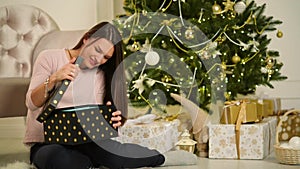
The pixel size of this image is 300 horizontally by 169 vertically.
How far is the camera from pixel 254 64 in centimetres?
227

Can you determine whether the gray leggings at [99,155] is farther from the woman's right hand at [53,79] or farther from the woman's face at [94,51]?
the woman's face at [94,51]

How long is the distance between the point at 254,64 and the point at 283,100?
72 cm

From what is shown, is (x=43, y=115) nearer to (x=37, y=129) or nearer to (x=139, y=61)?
(x=37, y=129)

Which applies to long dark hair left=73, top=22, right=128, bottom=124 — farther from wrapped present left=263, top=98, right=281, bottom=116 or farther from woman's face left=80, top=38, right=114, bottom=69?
wrapped present left=263, top=98, right=281, bottom=116

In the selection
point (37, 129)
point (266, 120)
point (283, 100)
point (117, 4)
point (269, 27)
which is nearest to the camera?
point (37, 129)


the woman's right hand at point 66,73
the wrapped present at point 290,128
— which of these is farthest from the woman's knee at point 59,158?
the wrapped present at point 290,128

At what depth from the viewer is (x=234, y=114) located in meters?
1.95

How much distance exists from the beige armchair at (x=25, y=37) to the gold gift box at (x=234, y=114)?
27.7 inches

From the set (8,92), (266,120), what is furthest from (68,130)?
(266,120)

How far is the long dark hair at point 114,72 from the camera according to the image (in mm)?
1695

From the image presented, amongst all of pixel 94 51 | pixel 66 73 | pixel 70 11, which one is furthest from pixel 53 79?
pixel 70 11

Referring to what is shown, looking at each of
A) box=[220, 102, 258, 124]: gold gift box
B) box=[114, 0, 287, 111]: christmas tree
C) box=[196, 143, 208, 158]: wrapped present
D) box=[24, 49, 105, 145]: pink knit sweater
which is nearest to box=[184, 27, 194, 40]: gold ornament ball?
box=[114, 0, 287, 111]: christmas tree

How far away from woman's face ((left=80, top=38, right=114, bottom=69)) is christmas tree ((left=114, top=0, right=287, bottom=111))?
560 mm

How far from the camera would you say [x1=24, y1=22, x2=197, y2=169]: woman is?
159 centimetres
